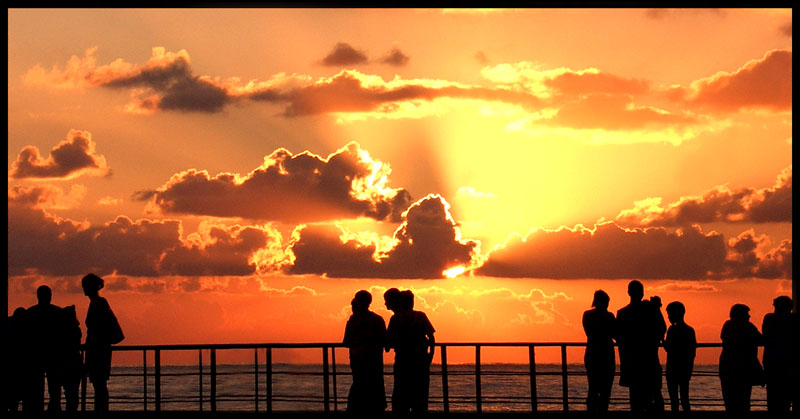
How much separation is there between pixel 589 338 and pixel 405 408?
7.44 ft

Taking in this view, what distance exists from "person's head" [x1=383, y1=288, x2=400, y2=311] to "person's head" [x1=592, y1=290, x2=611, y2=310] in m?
2.35

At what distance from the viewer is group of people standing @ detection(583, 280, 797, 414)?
1449 cm

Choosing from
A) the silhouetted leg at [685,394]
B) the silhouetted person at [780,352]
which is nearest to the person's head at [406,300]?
the silhouetted leg at [685,394]

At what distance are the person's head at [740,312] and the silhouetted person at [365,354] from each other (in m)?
4.12

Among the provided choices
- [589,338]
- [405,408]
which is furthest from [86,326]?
[589,338]

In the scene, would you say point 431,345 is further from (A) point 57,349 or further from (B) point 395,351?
(A) point 57,349

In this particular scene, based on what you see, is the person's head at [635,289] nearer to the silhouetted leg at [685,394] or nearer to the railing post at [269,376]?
the silhouetted leg at [685,394]

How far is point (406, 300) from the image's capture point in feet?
45.6

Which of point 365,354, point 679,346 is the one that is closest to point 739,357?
point 679,346

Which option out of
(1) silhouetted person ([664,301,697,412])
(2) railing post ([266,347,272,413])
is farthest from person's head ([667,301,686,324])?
(2) railing post ([266,347,272,413])

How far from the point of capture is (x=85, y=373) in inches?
603

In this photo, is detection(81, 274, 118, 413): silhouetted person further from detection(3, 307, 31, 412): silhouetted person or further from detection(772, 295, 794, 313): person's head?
detection(772, 295, 794, 313): person's head

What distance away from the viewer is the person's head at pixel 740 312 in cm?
1462

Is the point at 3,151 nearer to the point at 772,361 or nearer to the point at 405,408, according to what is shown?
the point at 405,408
